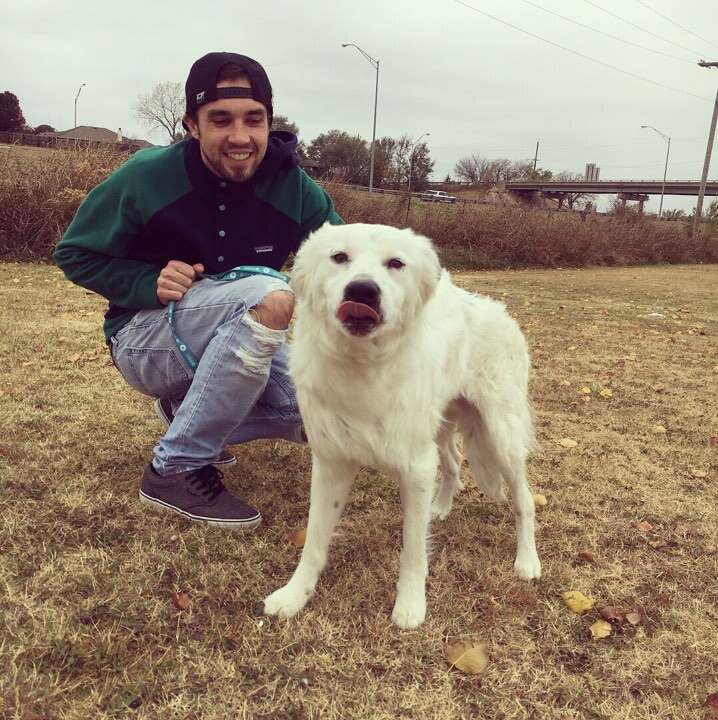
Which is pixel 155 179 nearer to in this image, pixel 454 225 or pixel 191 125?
pixel 191 125

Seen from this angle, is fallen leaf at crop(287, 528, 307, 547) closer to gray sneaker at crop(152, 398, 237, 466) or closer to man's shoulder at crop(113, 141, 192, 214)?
gray sneaker at crop(152, 398, 237, 466)

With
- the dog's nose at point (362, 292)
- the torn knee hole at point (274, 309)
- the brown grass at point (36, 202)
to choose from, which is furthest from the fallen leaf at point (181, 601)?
the brown grass at point (36, 202)

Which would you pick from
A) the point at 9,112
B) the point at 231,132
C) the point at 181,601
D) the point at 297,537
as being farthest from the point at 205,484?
the point at 9,112

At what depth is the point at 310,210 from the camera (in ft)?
10.3

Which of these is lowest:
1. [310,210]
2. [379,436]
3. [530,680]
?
[530,680]

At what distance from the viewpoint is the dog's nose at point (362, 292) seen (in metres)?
1.94

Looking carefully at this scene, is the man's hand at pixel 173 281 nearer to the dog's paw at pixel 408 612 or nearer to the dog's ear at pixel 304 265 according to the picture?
the dog's ear at pixel 304 265

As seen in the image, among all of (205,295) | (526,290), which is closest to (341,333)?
(205,295)

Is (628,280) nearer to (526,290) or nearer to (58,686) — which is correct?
(526,290)

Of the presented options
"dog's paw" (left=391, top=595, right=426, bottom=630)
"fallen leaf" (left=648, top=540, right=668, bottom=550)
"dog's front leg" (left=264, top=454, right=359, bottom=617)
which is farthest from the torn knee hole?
"fallen leaf" (left=648, top=540, right=668, bottom=550)

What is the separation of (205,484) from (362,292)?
133cm

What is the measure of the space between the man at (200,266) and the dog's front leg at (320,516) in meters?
0.48

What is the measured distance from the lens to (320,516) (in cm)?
234

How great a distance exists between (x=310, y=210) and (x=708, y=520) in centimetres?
255
